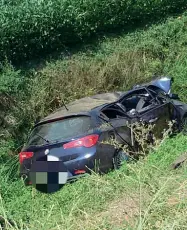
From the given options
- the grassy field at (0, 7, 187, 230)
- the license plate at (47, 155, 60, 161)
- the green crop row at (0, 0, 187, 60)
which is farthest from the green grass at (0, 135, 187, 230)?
the green crop row at (0, 0, 187, 60)

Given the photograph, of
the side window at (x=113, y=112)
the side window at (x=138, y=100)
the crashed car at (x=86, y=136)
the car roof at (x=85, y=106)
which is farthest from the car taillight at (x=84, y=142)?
the side window at (x=138, y=100)

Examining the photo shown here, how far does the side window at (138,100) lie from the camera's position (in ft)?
30.5

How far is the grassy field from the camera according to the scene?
4.61 m

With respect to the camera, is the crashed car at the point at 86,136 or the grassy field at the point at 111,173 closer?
the grassy field at the point at 111,173

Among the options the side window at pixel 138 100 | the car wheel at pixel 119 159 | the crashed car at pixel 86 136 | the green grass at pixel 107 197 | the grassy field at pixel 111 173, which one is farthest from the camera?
the side window at pixel 138 100

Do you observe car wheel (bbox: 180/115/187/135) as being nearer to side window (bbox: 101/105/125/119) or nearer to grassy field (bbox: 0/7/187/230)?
grassy field (bbox: 0/7/187/230)

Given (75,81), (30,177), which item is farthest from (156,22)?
(30,177)

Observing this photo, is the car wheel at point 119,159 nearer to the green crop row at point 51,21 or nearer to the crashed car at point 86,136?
the crashed car at point 86,136

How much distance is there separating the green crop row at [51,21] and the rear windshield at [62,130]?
3733mm

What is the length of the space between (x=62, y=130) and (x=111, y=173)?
1.07m

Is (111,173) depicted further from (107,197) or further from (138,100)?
(138,100)

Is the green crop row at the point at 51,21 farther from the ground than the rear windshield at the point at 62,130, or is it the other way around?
the green crop row at the point at 51,21

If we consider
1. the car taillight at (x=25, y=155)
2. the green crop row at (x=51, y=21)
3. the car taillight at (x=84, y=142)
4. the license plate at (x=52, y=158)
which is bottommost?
the car taillight at (x=25, y=155)

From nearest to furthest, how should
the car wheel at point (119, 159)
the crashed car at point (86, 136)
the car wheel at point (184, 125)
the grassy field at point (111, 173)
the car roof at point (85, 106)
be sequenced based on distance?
1. the grassy field at point (111, 173)
2. the crashed car at point (86, 136)
3. the car wheel at point (119, 159)
4. the car roof at point (85, 106)
5. the car wheel at point (184, 125)
